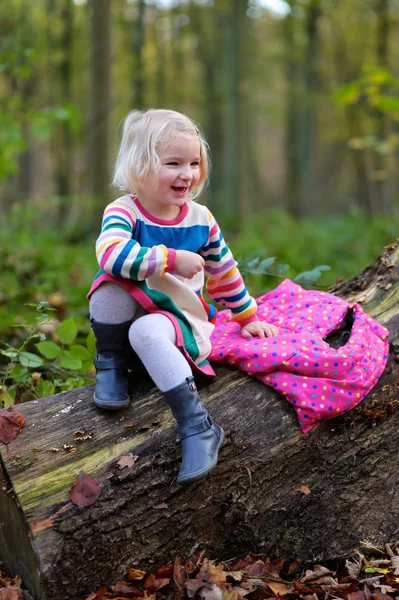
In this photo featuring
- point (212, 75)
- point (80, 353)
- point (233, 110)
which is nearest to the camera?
point (80, 353)

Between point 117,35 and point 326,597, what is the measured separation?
1969 centimetres

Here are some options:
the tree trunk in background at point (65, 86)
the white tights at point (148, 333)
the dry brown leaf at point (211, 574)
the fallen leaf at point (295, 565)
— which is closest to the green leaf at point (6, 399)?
the white tights at point (148, 333)

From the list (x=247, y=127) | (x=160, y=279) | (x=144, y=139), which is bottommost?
(x=247, y=127)

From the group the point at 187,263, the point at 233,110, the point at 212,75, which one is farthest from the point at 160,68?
the point at 187,263

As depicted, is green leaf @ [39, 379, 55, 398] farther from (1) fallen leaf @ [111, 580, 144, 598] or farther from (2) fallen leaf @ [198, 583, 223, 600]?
(2) fallen leaf @ [198, 583, 223, 600]

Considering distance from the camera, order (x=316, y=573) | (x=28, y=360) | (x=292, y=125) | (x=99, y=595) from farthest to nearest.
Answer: (x=292, y=125) < (x=28, y=360) < (x=316, y=573) < (x=99, y=595)

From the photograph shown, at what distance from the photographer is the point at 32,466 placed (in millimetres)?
2266

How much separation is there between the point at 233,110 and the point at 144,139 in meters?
9.36

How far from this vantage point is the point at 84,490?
85.8 inches

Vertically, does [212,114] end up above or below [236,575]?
above

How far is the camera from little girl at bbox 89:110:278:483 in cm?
232

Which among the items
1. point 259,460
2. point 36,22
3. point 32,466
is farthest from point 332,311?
point 36,22

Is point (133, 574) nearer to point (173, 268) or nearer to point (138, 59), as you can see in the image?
point (173, 268)

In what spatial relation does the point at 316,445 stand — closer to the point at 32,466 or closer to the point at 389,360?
the point at 389,360
